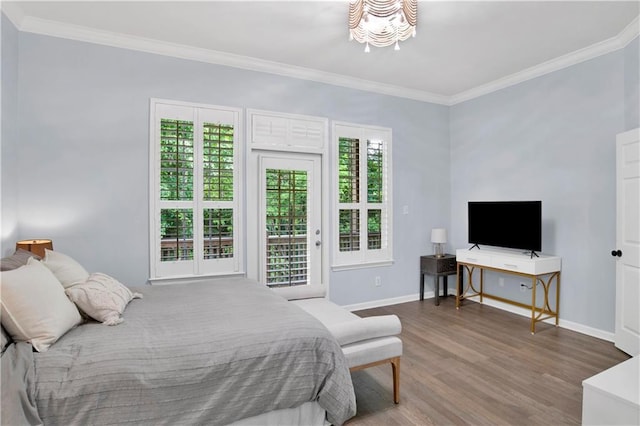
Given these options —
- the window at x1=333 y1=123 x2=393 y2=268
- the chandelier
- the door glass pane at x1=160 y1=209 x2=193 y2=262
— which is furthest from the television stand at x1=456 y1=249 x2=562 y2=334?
the door glass pane at x1=160 y1=209 x2=193 y2=262

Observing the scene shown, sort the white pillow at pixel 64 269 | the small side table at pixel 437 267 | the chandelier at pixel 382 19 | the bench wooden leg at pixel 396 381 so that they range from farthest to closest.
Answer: the small side table at pixel 437 267 < the chandelier at pixel 382 19 < the bench wooden leg at pixel 396 381 < the white pillow at pixel 64 269

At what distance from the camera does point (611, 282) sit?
3.48 metres

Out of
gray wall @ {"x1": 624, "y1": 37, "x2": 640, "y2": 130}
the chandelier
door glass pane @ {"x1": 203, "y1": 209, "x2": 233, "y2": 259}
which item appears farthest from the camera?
door glass pane @ {"x1": 203, "y1": 209, "x2": 233, "y2": 259}

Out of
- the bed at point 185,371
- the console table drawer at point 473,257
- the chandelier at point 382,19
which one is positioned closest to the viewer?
the bed at point 185,371

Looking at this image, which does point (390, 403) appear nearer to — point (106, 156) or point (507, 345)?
point (507, 345)

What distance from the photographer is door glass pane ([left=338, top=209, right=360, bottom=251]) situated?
4453mm

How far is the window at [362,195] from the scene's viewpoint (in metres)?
4.44

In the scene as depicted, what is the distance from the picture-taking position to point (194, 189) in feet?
11.9

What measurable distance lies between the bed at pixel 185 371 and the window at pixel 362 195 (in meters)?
2.34

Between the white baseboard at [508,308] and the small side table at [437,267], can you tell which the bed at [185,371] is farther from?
the small side table at [437,267]

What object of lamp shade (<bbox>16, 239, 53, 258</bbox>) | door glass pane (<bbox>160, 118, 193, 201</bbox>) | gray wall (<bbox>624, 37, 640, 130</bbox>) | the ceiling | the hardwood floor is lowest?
the hardwood floor

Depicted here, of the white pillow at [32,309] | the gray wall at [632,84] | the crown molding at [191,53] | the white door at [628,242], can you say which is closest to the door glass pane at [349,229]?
the crown molding at [191,53]

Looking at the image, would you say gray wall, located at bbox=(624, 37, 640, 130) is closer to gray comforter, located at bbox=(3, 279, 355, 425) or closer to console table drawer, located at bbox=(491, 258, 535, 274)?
console table drawer, located at bbox=(491, 258, 535, 274)

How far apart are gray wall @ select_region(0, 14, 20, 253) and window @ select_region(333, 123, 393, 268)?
10.1ft
